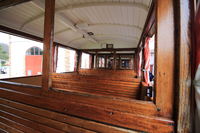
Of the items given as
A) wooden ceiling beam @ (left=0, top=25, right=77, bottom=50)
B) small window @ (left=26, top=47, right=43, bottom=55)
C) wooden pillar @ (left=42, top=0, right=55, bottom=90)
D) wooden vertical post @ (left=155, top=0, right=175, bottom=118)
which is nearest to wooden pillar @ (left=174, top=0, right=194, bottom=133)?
wooden vertical post @ (left=155, top=0, right=175, bottom=118)

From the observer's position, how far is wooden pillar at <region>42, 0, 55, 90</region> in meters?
0.79

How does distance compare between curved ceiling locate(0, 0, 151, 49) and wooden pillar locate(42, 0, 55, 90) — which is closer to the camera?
wooden pillar locate(42, 0, 55, 90)

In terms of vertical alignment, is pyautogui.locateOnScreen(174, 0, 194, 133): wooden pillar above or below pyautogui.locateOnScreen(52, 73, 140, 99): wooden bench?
above

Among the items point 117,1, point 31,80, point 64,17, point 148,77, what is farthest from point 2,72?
point 148,77

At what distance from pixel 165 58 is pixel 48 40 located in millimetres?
1004

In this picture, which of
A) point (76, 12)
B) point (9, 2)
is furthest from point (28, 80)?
point (76, 12)

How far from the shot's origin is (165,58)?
1.61ft

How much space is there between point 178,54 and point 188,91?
0.69 ft

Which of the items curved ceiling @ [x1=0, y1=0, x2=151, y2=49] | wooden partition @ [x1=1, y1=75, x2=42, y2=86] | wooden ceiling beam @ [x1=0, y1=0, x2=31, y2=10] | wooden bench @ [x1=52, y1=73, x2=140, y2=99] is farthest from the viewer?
wooden partition @ [x1=1, y1=75, x2=42, y2=86]

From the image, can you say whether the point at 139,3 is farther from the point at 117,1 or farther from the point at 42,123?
the point at 42,123

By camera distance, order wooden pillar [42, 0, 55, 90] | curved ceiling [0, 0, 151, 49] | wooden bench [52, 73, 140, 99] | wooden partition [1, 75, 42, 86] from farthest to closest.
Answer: wooden partition [1, 75, 42, 86]
wooden bench [52, 73, 140, 99]
curved ceiling [0, 0, 151, 49]
wooden pillar [42, 0, 55, 90]

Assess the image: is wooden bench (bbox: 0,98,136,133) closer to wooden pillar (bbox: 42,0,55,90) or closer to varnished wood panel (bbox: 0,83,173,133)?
varnished wood panel (bbox: 0,83,173,133)

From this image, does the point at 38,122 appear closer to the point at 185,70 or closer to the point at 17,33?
the point at 185,70

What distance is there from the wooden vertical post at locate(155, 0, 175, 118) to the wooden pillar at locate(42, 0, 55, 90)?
91 centimetres
